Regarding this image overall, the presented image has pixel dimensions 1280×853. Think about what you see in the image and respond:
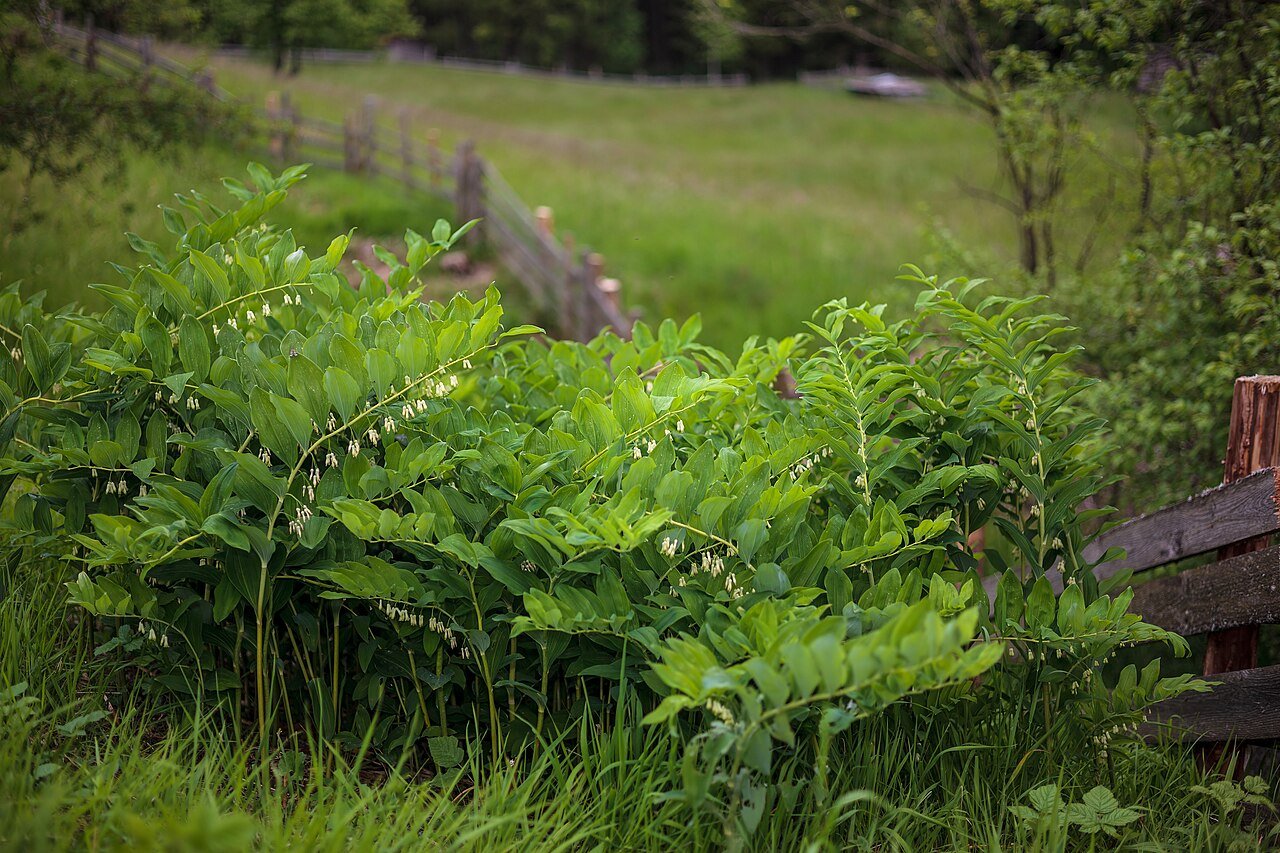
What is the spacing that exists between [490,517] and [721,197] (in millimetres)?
14085

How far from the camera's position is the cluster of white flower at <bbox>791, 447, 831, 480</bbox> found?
2820 mm

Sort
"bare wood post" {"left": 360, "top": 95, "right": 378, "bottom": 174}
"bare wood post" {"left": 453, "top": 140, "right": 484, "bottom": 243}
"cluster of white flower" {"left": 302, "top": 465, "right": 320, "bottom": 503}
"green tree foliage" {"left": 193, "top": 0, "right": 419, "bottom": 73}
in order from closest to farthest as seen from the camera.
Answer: "cluster of white flower" {"left": 302, "top": 465, "right": 320, "bottom": 503} → "bare wood post" {"left": 453, "top": 140, "right": 484, "bottom": 243} → "bare wood post" {"left": 360, "top": 95, "right": 378, "bottom": 174} → "green tree foliage" {"left": 193, "top": 0, "right": 419, "bottom": 73}

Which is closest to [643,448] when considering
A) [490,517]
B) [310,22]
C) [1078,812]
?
[490,517]

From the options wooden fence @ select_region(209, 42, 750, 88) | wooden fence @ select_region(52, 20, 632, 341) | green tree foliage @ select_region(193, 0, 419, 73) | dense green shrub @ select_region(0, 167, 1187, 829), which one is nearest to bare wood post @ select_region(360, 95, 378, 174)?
wooden fence @ select_region(52, 20, 632, 341)

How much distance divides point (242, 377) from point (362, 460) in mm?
440

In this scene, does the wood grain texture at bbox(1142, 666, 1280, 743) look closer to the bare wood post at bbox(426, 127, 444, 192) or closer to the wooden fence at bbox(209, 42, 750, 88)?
the bare wood post at bbox(426, 127, 444, 192)

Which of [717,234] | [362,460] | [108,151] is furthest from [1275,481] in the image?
[717,234]

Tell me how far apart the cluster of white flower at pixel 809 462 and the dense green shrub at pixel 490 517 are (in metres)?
0.02

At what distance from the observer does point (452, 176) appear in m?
13.7

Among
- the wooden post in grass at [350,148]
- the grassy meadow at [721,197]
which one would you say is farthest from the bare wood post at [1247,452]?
the wooden post in grass at [350,148]

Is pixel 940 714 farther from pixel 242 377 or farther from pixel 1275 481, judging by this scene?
pixel 242 377

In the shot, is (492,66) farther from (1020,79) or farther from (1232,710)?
(1232,710)

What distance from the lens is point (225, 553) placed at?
2.47 meters

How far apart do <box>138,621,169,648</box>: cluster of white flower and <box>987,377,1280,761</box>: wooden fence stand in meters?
2.89
